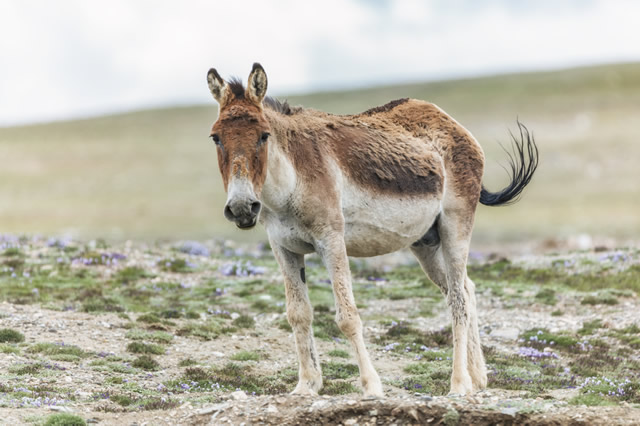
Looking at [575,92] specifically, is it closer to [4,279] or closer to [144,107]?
[144,107]

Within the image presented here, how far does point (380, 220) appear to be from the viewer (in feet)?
39.8

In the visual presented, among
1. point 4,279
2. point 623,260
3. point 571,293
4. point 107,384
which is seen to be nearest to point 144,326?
point 107,384

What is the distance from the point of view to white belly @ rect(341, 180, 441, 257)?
1184cm

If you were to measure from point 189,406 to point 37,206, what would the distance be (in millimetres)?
79912

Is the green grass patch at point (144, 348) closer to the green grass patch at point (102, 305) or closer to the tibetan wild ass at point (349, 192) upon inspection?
the green grass patch at point (102, 305)

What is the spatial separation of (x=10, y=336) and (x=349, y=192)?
28.2 ft

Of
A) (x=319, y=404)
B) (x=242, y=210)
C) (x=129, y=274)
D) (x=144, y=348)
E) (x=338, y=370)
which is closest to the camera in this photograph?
(x=242, y=210)

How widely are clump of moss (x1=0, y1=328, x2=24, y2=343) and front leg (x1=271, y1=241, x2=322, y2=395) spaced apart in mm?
7017

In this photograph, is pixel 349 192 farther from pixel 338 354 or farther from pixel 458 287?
pixel 338 354

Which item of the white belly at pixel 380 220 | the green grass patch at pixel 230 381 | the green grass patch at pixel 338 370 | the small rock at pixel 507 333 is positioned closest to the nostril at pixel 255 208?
the white belly at pixel 380 220

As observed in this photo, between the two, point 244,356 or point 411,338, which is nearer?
point 244,356

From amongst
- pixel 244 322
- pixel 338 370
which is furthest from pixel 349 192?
pixel 244 322

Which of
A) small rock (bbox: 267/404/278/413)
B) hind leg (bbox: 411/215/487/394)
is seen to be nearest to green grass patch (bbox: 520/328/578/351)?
hind leg (bbox: 411/215/487/394)

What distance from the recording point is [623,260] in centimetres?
2666
